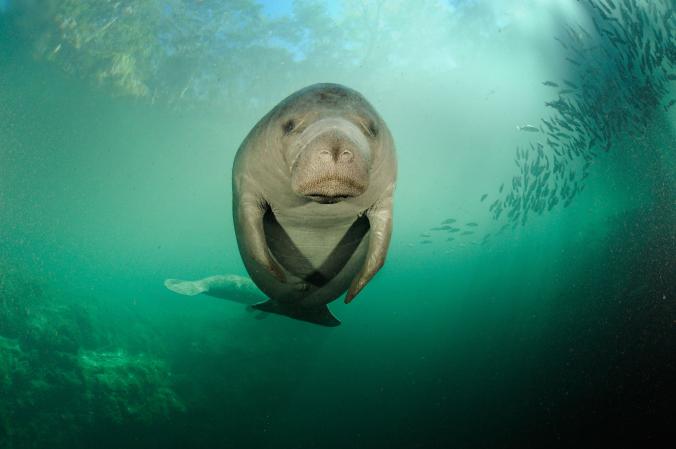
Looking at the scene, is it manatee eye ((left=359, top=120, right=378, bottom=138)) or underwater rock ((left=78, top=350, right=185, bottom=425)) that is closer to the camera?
manatee eye ((left=359, top=120, right=378, bottom=138))

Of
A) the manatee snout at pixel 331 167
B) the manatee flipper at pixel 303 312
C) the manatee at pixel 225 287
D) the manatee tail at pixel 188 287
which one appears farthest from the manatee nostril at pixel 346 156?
the manatee tail at pixel 188 287

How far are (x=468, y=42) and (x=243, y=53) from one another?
9755 mm

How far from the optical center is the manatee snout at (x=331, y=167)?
5.70ft

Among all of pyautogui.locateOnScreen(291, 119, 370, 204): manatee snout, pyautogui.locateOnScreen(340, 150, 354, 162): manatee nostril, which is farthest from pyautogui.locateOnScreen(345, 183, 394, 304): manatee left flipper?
pyautogui.locateOnScreen(340, 150, 354, 162): manatee nostril

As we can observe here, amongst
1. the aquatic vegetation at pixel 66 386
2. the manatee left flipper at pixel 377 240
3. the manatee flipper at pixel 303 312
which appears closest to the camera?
the manatee left flipper at pixel 377 240

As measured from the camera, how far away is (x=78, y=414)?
8555 millimetres

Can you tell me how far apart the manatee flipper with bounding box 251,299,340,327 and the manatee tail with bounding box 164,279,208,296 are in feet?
22.9

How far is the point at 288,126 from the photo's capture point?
7.35ft

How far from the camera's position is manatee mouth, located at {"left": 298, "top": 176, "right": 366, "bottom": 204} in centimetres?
175

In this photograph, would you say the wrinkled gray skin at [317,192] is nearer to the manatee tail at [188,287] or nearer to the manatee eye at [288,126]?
the manatee eye at [288,126]

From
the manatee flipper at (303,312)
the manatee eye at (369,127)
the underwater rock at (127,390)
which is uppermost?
the manatee eye at (369,127)

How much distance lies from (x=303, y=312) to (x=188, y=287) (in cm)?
807

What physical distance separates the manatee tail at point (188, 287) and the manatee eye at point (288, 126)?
371 inches

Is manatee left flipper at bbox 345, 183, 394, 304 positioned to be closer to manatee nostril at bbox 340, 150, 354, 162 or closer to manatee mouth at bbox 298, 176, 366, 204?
manatee mouth at bbox 298, 176, 366, 204
